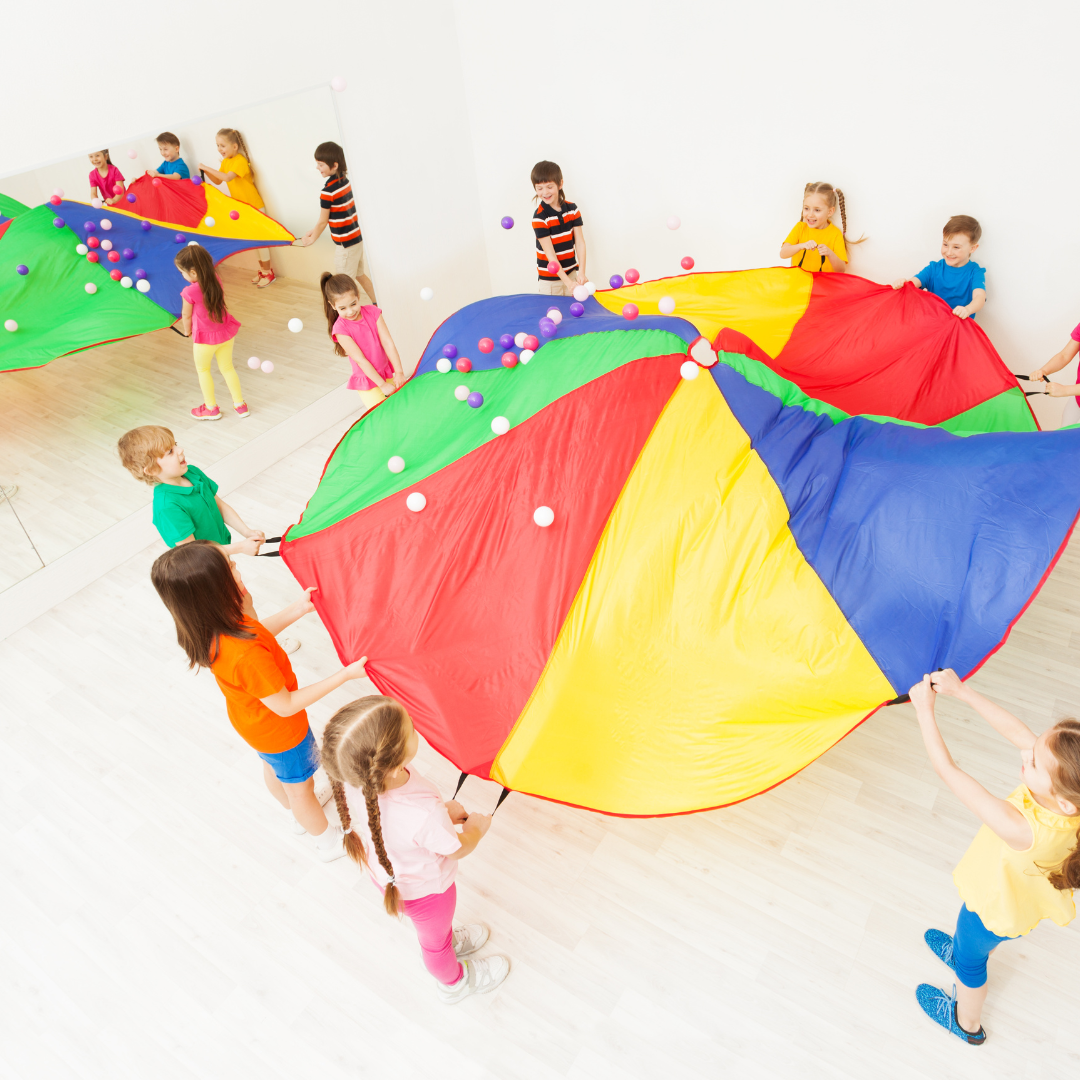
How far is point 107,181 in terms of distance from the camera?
2.97m

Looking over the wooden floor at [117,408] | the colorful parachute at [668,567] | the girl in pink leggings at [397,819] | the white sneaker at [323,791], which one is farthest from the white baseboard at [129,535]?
the girl in pink leggings at [397,819]

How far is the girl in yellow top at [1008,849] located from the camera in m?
1.42

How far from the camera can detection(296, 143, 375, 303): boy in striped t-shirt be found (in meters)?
3.59

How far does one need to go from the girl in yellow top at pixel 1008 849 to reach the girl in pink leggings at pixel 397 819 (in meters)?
0.99

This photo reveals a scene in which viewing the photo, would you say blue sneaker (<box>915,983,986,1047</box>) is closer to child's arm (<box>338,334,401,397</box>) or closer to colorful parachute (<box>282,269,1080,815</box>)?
colorful parachute (<box>282,269,1080,815</box>)

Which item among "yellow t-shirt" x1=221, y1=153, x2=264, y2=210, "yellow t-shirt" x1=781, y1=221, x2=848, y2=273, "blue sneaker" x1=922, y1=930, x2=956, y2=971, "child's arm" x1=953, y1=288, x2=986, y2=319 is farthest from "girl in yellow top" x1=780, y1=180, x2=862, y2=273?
"blue sneaker" x1=922, y1=930, x2=956, y2=971

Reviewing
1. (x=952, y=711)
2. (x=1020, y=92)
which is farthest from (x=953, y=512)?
(x=1020, y=92)

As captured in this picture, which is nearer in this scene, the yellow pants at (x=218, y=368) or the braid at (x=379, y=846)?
the braid at (x=379, y=846)

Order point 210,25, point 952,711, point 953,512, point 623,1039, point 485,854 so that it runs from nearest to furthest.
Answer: point 623,1039
point 953,512
point 485,854
point 952,711
point 210,25

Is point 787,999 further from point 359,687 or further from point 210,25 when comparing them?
point 210,25

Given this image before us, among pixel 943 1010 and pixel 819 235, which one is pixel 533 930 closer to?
pixel 943 1010

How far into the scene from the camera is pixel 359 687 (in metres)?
2.78

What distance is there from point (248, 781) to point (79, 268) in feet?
6.91

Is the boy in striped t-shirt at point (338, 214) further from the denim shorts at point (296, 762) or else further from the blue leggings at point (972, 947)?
the blue leggings at point (972, 947)
